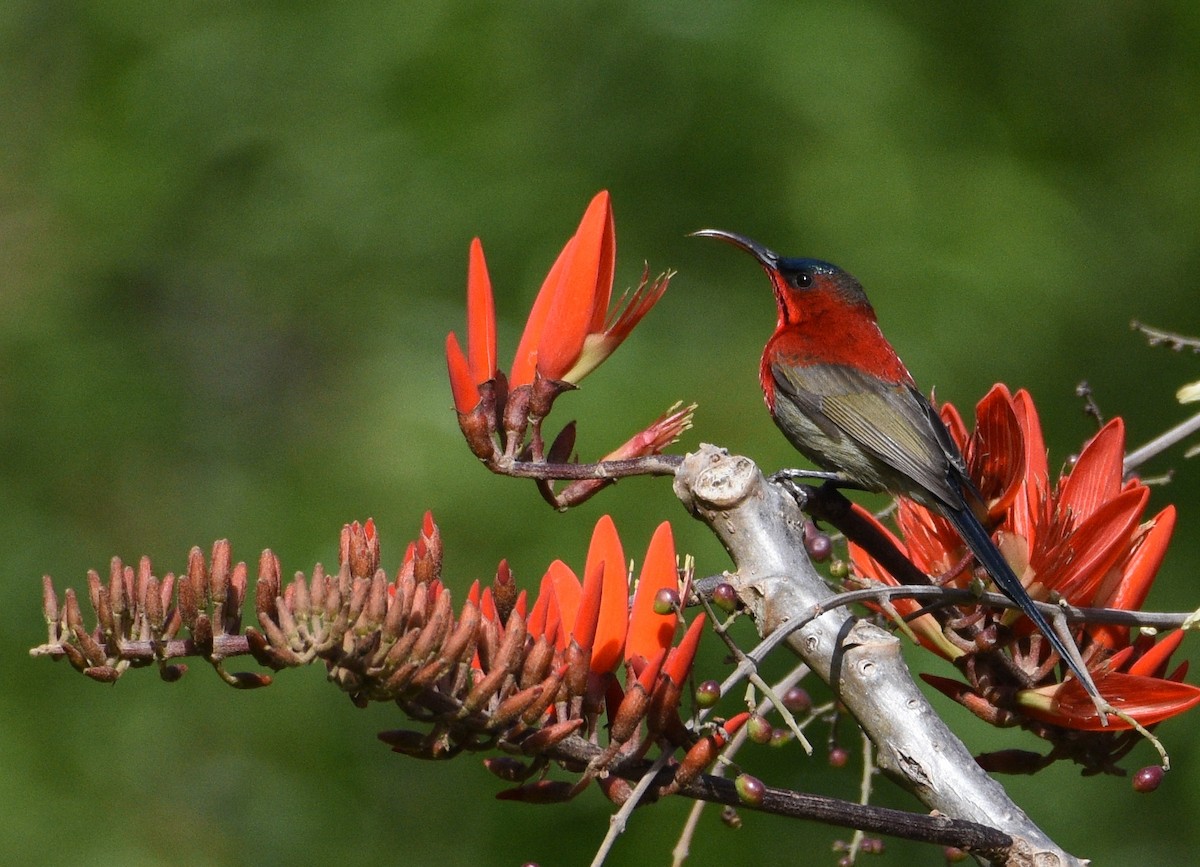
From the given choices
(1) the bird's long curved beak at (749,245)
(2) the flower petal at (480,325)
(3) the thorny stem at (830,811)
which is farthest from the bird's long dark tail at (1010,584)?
(1) the bird's long curved beak at (749,245)

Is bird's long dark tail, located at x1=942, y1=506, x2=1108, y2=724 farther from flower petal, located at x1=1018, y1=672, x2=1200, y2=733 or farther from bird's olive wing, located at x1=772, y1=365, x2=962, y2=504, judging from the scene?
bird's olive wing, located at x1=772, y1=365, x2=962, y2=504

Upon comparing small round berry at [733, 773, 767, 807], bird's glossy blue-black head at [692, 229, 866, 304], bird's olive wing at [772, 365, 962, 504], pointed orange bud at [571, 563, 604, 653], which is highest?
bird's glossy blue-black head at [692, 229, 866, 304]

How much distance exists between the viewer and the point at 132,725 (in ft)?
14.8

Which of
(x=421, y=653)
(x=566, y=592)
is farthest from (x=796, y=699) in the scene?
(x=421, y=653)

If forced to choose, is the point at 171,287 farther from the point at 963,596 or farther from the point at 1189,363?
the point at 963,596

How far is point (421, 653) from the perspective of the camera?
111 centimetres

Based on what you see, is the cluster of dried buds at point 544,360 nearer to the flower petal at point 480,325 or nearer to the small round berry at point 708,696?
the flower petal at point 480,325

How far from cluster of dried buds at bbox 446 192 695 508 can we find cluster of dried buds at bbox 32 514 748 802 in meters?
0.24

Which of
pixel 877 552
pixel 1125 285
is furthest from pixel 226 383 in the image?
pixel 877 552

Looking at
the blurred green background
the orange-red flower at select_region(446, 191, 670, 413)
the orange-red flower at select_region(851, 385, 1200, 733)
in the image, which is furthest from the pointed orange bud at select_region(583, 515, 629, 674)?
the blurred green background

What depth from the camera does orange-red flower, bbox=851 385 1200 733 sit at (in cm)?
146

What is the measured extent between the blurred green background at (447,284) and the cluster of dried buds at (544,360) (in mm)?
2502

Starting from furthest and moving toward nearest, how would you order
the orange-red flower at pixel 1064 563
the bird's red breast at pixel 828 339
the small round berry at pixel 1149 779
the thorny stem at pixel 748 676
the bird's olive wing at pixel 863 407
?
the bird's red breast at pixel 828 339 → the bird's olive wing at pixel 863 407 → the small round berry at pixel 1149 779 → the orange-red flower at pixel 1064 563 → the thorny stem at pixel 748 676

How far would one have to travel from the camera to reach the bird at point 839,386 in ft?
9.59
